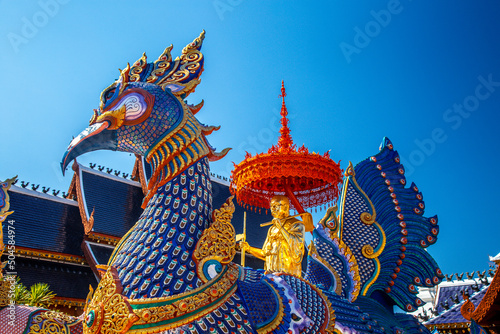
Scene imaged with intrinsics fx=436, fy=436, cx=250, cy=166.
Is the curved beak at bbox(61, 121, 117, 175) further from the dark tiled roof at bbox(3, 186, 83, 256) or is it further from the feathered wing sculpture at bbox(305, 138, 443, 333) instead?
the dark tiled roof at bbox(3, 186, 83, 256)

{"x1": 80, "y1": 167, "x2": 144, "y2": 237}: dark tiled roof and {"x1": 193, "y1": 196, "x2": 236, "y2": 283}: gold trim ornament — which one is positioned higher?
{"x1": 80, "y1": 167, "x2": 144, "y2": 237}: dark tiled roof

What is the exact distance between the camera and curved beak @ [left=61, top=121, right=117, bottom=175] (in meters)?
3.12

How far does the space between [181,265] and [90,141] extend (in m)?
1.15

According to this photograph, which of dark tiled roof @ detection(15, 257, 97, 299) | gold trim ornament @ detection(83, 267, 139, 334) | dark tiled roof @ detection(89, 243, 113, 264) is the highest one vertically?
dark tiled roof @ detection(89, 243, 113, 264)

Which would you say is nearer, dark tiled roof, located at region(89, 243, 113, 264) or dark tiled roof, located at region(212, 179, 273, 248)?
dark tiled roof, located at region(89, 243, 113, 264)

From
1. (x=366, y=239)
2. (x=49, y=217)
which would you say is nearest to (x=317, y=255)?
(x=366, y=239)

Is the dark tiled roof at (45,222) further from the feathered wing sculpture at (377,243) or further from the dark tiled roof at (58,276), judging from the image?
the feathered wing sculpture at (377,243)

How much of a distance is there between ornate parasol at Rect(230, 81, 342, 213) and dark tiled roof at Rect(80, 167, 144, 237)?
1034cm

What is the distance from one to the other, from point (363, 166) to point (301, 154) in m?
1.26

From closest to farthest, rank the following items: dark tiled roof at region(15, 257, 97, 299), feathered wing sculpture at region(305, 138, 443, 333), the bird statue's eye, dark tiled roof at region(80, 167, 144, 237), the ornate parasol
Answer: the bird statue's eye, the ornate parasol, feathered wing sculpture at region(305, 138, 443, 333), dark tiled roof at region(15, 257, 97, 299), dark tiled roof at region(80, 167, 144, 237)

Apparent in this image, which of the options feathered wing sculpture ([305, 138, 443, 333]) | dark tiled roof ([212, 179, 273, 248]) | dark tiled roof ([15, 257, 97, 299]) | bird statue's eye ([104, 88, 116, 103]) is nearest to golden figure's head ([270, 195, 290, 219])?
feathered wing sculpture ([305, 138, 443, 333])

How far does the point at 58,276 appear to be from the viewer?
1310 centimetres

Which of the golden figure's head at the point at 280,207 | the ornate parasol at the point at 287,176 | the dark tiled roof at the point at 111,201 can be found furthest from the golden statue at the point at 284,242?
the dark tiled roof at the point at 111,201

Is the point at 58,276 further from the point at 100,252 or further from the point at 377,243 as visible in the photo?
the point at 377,243
